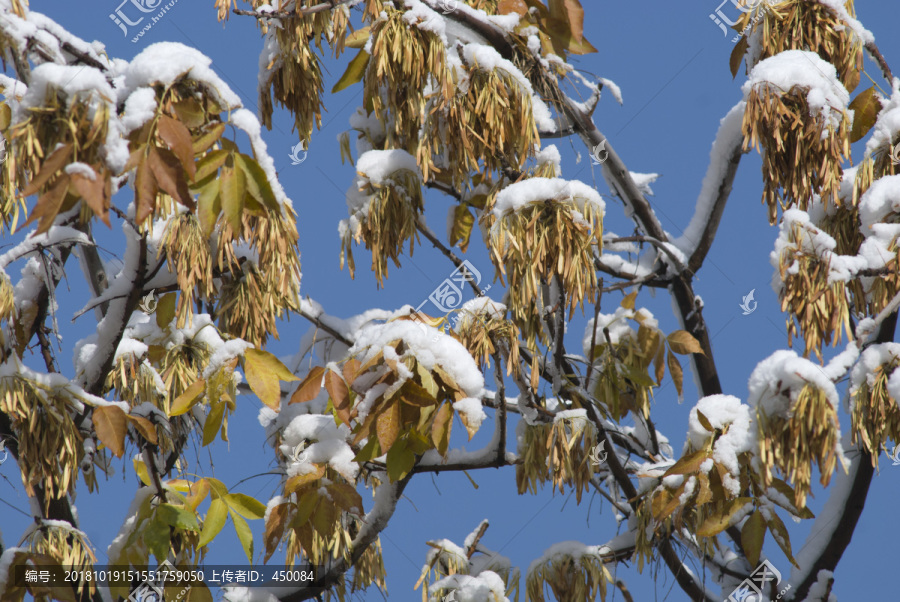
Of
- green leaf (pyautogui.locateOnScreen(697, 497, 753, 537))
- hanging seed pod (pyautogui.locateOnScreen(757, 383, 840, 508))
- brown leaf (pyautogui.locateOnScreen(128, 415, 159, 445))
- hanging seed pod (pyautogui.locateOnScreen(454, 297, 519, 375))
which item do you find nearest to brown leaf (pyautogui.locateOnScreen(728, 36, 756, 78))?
hanging seed pod (pyautogui.locateOnScreen(454, 297, 519, 375))

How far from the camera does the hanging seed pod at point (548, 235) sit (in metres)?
2.27

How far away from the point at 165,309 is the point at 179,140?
130 cm

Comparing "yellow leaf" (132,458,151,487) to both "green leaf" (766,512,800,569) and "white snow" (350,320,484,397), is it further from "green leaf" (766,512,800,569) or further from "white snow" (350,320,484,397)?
"green leaf" (766,512,800,569)

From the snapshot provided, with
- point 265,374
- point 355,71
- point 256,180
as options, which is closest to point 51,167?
point 256,180

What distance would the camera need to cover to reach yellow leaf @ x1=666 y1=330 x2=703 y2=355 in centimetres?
326

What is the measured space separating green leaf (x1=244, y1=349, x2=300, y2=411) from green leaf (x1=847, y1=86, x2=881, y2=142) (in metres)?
1.84

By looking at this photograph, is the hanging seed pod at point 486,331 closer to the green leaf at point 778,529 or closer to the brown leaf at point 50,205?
the green leaf at point 778,529

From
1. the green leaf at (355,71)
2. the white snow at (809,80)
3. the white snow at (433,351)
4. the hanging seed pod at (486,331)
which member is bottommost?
the white snow at (433,351)

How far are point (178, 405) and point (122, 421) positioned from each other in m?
0.20

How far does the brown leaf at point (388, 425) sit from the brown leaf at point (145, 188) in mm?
692

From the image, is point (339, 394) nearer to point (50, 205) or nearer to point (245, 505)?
point (245, 505)

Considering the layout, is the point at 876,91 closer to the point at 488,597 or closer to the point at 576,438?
the point at 576,438

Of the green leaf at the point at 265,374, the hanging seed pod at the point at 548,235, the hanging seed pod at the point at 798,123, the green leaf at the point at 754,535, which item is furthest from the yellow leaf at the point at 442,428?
the hanging seed pod at the point at 798,123

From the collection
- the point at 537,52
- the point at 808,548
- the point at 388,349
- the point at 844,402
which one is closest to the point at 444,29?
the point at 537,52
